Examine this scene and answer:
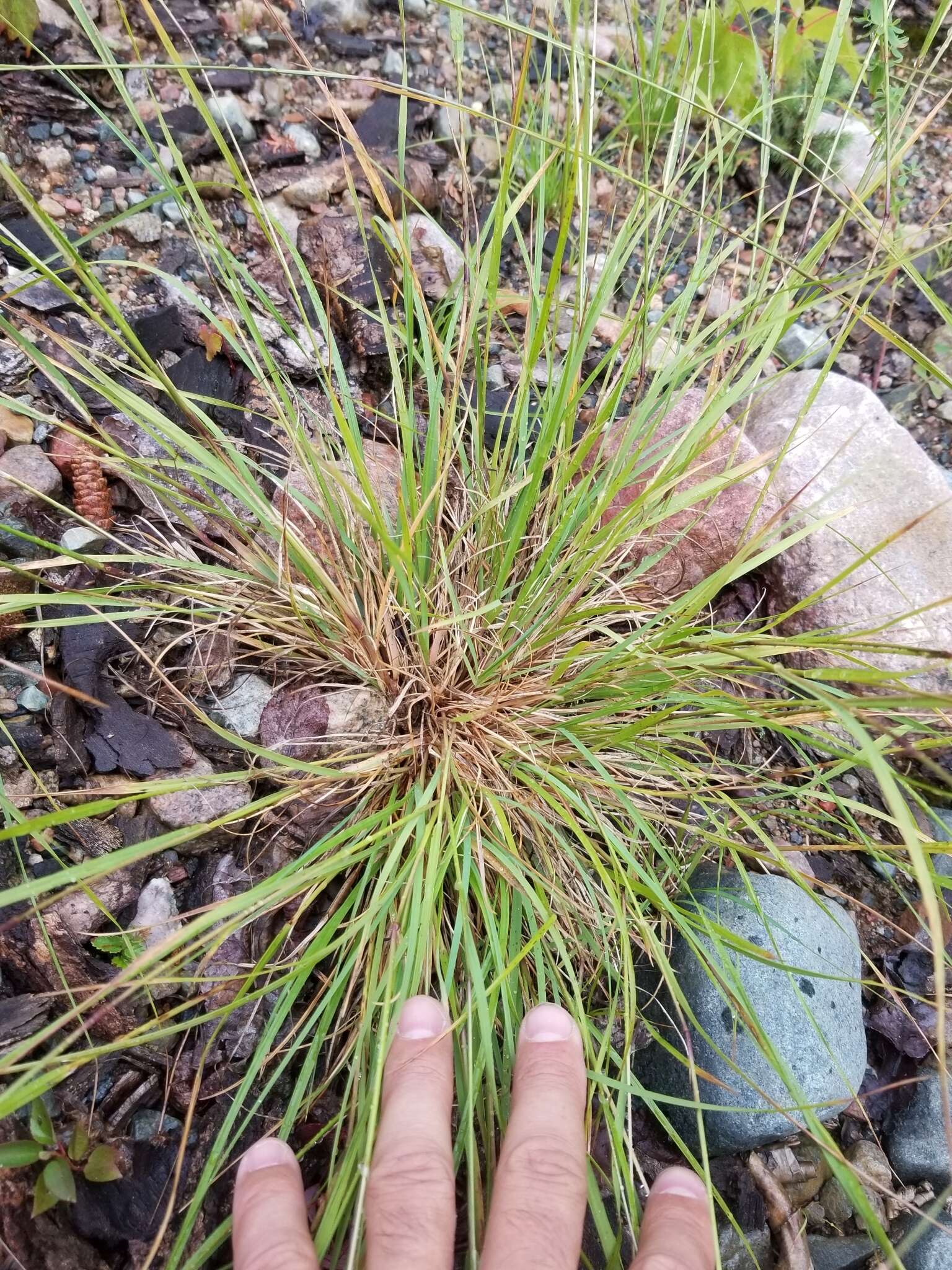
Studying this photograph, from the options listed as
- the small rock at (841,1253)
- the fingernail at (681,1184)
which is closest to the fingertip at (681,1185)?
the fingernail at (681,1184)

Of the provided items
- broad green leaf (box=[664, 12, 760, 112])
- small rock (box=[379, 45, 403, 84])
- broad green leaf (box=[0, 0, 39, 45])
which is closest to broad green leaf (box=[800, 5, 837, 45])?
broad green leaf (box=[664, 12, 760, 112])

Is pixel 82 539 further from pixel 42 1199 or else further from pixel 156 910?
pixel 42 1199

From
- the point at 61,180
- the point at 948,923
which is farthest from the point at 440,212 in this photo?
the point at 948,923

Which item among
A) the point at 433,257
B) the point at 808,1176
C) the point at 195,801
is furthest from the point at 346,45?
the point at 808,1176

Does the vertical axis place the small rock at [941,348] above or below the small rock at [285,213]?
above

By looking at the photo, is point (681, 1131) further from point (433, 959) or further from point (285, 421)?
point (285, 421)

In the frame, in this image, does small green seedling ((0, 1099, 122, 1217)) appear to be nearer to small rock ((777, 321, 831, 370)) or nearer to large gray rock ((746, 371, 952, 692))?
large gray rock ((746, 371, 952, 692))

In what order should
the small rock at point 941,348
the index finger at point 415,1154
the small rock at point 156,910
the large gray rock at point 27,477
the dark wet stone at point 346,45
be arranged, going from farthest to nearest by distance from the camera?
the small rock at point 941,348, the dark wet stone at point 346,45, the large gray rock at point 27,477, the small rock at point 156,910, the index finger at point 415,1154

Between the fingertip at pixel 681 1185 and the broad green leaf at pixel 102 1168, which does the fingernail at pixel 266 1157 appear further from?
the fingertip at pixel 681 1185
